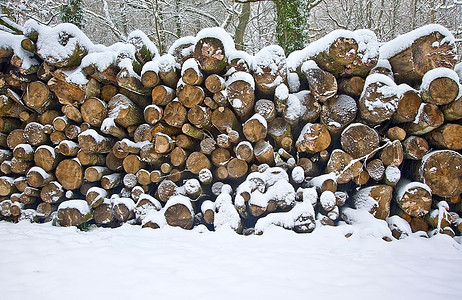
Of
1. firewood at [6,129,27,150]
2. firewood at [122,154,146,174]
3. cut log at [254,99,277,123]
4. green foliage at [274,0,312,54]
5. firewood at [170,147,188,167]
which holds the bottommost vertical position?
firewood at [122,154,146,174]

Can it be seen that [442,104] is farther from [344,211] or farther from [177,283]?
[177,283]

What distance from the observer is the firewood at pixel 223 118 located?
107 inches

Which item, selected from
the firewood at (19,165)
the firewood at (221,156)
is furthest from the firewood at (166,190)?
the firewood at (19,165)

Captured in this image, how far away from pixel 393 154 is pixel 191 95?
208 centimetres

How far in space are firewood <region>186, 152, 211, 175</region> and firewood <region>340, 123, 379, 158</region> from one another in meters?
1.47

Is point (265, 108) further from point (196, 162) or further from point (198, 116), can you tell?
point (196, 162)

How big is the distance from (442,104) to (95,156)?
3.58m

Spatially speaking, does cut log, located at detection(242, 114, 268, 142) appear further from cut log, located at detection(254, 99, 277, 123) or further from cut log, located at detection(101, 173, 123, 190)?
cut log, located at detection(101, 173, 123, 190)

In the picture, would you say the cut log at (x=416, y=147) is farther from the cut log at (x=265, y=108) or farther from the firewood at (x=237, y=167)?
the firewood at (x=237, y=167)

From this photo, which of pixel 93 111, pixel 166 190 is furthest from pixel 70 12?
pixel 166 190

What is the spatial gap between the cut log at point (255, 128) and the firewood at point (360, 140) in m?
0.84

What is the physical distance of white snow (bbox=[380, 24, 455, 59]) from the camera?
8.10ft

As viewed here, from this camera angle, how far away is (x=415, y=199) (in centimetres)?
248

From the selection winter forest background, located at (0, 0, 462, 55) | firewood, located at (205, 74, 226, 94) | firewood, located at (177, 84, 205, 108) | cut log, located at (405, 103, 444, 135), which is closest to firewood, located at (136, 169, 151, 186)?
firewood, located at (177, 84, 205, 108)
